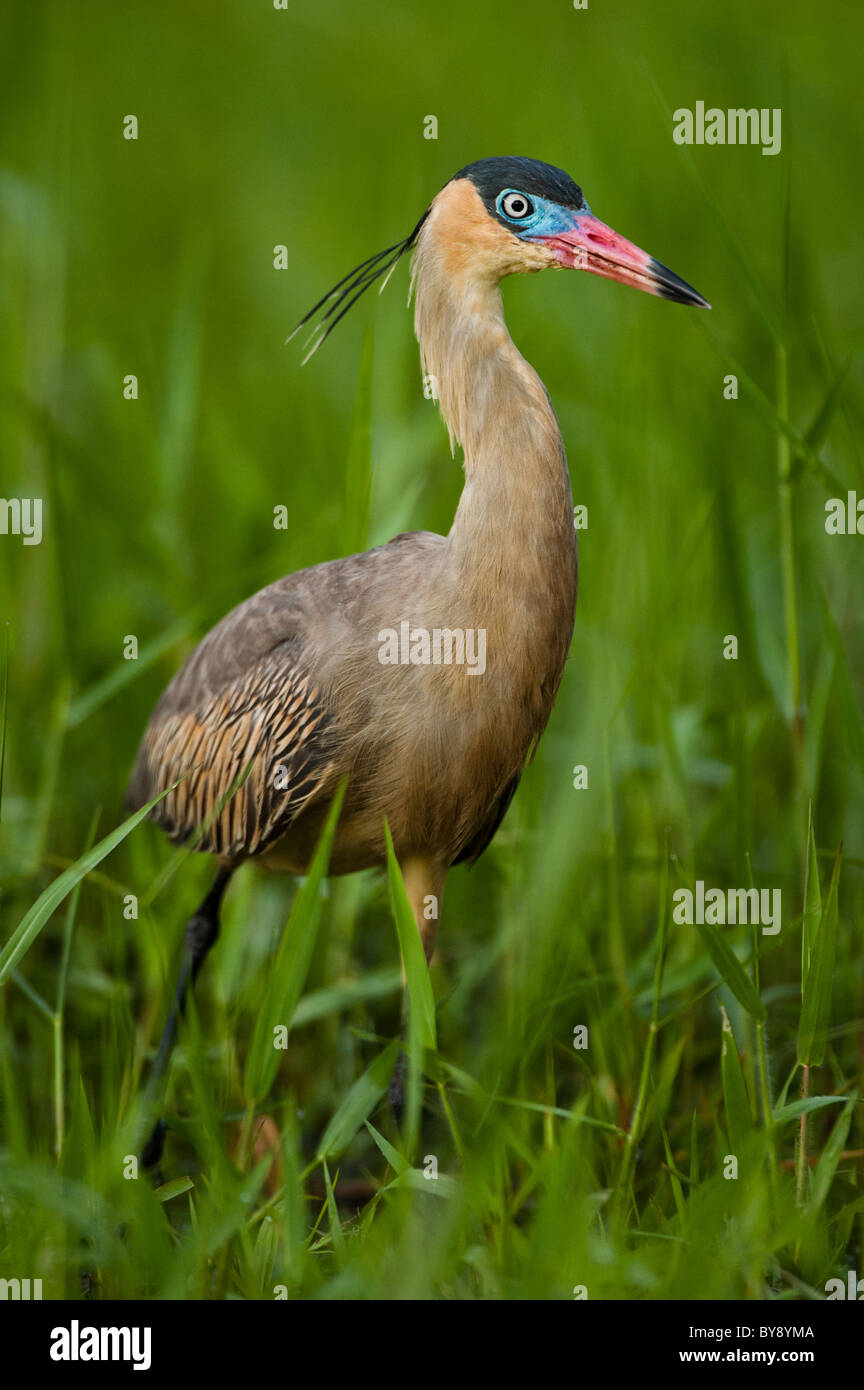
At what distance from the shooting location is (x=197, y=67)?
14.7 ft

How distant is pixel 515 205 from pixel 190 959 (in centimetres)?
164

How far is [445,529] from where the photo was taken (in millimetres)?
3908

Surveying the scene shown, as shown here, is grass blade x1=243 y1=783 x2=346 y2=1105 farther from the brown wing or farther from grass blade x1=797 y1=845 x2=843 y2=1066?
grass blade x1=797 y1=845 x2=843 y2=1066

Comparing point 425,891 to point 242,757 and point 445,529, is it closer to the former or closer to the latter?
point 242,757

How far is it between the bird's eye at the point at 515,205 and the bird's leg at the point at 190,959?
1.42 metres

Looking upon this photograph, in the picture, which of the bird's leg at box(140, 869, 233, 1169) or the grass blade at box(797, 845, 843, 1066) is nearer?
the grass blade at box(797, 845, 843, 1066)

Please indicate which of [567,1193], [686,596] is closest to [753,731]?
[686,596]

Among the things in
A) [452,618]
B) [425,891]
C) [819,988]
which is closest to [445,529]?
[425,891]

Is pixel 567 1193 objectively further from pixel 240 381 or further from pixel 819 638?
pixel 240 381

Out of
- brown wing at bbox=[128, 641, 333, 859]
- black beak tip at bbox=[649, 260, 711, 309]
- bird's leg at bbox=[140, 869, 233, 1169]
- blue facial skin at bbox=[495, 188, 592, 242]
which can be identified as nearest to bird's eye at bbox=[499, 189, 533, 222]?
blue facial skin at bbox=[495, 188, 592, 242]

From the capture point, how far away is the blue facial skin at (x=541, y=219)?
226 cm

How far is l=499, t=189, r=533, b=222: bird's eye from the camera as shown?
226 centimetres

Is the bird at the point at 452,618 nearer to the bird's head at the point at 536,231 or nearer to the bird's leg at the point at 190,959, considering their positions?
the bird's head at the point at 536,231

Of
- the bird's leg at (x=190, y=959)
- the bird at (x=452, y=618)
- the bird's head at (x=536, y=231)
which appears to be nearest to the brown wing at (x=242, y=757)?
the bird at (x=452, y=618)
